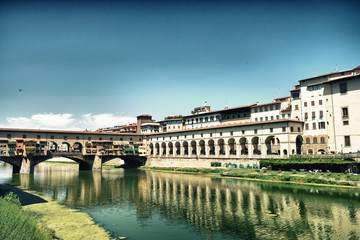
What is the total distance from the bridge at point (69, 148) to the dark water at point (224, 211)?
121 ft

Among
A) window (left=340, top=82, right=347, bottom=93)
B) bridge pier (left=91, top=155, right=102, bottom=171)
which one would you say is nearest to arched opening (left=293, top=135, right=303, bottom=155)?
window (left=340, top=82, right=347, bottom=93)

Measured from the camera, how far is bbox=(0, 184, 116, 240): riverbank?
877 inches

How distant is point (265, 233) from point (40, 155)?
241 feet

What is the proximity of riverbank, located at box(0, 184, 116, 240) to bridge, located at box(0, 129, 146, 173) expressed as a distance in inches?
1826

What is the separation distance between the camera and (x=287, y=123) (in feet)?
208

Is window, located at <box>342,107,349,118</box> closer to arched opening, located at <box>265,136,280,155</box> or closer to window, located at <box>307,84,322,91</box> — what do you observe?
window, located at <box>307,84,322,91</box>

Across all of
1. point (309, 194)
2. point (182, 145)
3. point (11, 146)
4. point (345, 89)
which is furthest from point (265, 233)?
point (11, 146)

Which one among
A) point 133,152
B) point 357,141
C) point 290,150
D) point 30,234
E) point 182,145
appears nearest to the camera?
point 30,234

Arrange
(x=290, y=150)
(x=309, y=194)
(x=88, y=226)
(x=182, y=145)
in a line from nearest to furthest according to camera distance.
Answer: (x=88, y=226), (x=309, y=194), (x=290, y=150), (x=182, y=145)

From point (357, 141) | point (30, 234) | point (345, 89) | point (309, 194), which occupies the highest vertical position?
point (345, 89)

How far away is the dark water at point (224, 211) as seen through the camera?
22984mm

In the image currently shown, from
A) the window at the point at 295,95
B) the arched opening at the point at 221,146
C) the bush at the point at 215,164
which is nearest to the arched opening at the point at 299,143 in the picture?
the window at the point at 295,95

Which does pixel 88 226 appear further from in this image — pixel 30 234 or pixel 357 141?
pixel 357 141

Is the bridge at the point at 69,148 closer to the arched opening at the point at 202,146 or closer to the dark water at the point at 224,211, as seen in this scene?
the arched opening at the point at 202,146
